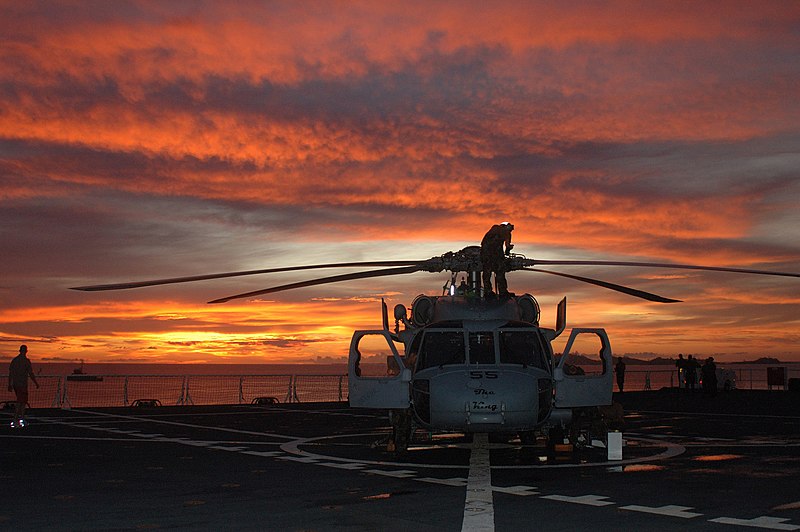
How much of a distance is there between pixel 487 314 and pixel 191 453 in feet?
23.0

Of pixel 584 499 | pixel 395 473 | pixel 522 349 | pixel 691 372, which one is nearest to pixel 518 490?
pixel 584 499

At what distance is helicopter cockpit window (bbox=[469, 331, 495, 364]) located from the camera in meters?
17.6

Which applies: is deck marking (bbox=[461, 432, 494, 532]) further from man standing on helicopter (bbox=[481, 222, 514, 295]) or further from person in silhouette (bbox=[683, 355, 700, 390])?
person in silhouette (bbox=[683, 355, 700, 390])

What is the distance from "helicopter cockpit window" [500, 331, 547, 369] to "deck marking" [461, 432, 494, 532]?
210cm

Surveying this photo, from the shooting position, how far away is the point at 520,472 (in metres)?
14.9

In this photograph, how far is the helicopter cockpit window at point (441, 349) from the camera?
1786 cm

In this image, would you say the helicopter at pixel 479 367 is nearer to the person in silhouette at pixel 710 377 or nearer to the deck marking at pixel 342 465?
the deck marking at pixel 342 465

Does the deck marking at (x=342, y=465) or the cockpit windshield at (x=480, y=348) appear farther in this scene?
the cockpit windshield at (x=480, y=348)

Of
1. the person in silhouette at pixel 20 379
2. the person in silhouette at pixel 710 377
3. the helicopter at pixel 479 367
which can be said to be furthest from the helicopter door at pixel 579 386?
the person in silhouette at pixel 710 377

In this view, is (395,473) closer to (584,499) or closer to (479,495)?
(479,495)

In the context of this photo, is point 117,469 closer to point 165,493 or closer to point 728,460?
point 165,493

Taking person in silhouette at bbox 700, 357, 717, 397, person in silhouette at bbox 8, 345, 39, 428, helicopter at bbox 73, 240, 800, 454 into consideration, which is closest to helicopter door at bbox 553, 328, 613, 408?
helicopter at bbox 73, 240, 800, 454

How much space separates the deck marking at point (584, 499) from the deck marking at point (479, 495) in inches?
35.8

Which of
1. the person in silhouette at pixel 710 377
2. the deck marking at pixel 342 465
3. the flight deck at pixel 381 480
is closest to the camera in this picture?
the flight deck at pixel 381 480
